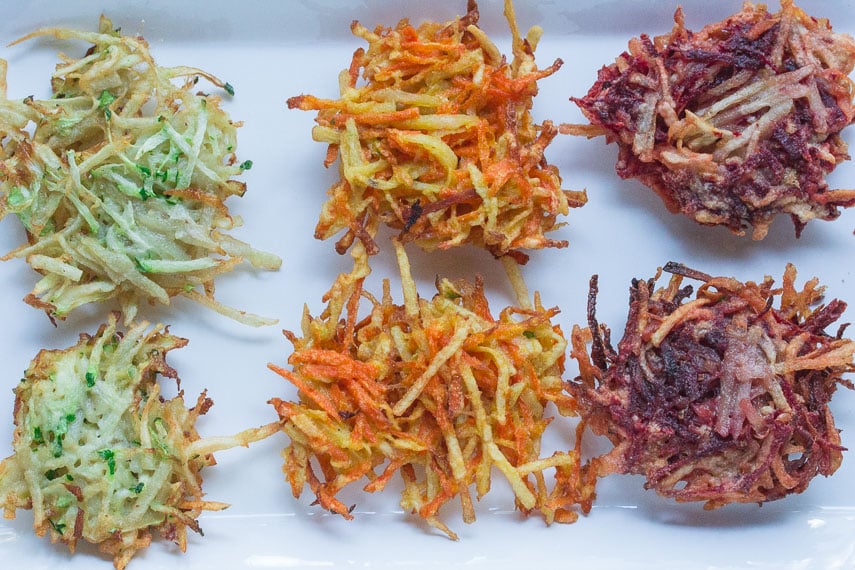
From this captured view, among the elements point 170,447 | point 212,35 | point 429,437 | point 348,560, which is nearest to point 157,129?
point 212,35

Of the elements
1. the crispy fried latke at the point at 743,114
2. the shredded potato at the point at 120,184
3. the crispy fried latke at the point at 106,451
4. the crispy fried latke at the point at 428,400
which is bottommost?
the crispy fried latke at the point at 106,451

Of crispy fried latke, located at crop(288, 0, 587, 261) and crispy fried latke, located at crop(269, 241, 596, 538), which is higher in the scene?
crispy fried latke, located at crop(288, 0, 587, 261)

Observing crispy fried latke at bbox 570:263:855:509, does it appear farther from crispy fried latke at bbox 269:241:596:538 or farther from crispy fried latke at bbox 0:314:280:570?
crispy fried latke at bbox 0:314:280:570

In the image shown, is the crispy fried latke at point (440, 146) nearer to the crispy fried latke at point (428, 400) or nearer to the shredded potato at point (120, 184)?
the crispy fried latke at point (428, 400)

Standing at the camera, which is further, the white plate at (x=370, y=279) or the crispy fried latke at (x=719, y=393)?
the white plate at (x=370, y=279)

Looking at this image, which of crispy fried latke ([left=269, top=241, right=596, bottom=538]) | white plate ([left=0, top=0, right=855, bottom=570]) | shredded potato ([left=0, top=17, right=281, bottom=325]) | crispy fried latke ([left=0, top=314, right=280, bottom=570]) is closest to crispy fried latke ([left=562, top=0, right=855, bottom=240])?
white plate ([left=0, top=0, right=855, bottom=570])

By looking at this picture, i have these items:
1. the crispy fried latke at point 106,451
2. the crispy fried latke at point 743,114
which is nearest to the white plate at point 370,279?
the crispy fried latke at point 106,451

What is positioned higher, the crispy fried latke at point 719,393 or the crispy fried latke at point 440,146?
the crispy fried latke at point 440,146
